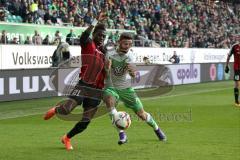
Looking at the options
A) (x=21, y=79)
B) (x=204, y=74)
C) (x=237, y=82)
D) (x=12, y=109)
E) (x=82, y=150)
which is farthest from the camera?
(x=204, y=74)

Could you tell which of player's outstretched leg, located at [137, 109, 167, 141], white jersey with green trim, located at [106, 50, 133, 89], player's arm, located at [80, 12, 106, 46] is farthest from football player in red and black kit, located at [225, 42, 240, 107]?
player's arm, located at [80, 12, 106, 46]

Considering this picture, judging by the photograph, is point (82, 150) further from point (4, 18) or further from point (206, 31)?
point (206, 31)

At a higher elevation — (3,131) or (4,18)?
(4,18)

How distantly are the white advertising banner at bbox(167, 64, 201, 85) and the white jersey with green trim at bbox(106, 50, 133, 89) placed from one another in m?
21.7

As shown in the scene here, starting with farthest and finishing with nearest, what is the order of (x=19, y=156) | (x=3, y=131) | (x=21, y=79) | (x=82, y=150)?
(x=21, y=79), (x=3, y=131), (x=82, y=150), (x=19, y=156)

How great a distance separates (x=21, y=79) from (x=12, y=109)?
123 inches

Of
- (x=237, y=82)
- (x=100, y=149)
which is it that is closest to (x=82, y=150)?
(x=100, y=149)

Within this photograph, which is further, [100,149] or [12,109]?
[12,109]

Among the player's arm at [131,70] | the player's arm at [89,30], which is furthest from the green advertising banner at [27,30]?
the player's arm at [89,30]

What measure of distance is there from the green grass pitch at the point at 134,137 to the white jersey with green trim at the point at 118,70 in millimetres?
1151

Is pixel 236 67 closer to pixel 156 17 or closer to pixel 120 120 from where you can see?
pixel 120 120

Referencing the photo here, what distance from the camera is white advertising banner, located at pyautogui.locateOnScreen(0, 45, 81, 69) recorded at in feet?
79.0

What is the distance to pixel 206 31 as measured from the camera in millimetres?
45656

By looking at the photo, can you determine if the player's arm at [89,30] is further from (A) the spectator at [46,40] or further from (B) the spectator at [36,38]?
(A) the spectator at [46,40]
